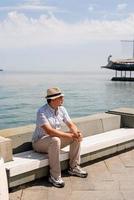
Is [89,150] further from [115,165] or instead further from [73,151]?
[73,151]

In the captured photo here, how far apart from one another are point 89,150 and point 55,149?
1022mm

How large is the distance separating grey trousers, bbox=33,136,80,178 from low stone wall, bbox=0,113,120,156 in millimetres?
298

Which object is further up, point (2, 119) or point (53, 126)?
point (53, 126)

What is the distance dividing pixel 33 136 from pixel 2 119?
25736mm

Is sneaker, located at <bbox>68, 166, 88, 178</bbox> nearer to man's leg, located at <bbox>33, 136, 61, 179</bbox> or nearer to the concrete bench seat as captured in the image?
the concrete bench seat

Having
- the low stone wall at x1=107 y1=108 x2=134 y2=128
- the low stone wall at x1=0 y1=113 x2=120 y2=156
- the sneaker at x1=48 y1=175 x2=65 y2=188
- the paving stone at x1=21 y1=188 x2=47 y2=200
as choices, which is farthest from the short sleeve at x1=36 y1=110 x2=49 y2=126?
the low stone wall at x1=107 y1=108 x2=134 y2=128

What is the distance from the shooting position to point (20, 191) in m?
4.89

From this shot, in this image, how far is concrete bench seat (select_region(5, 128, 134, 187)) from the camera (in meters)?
4.93

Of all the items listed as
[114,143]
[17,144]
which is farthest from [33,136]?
[114,143]

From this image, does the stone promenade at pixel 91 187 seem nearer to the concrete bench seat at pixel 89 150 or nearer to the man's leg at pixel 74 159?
the man's leg at pixel 74 159

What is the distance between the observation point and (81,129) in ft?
22.2

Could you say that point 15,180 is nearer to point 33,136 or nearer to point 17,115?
point 33,136

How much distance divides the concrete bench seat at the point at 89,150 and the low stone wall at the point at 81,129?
0.45 ft

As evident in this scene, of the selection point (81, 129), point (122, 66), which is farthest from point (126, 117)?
point (122, 66)
